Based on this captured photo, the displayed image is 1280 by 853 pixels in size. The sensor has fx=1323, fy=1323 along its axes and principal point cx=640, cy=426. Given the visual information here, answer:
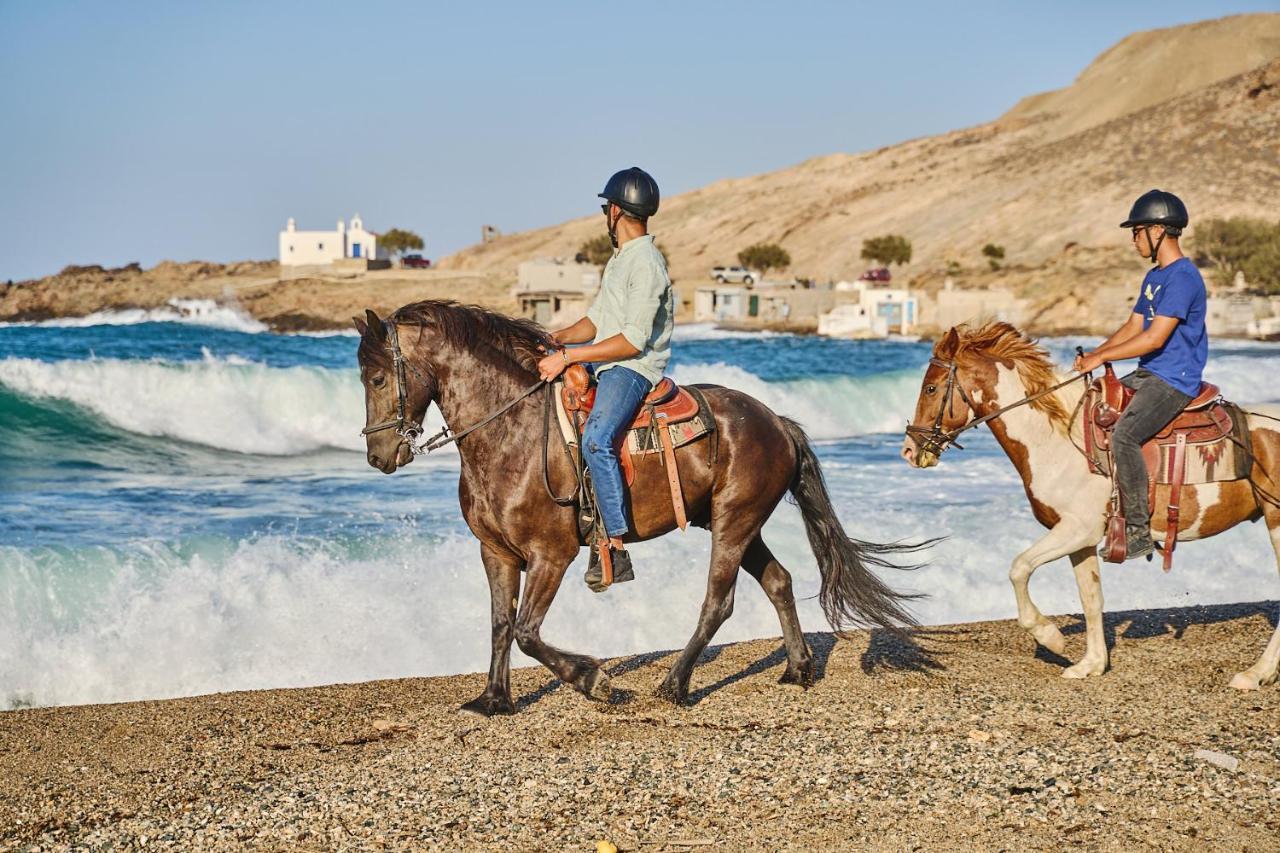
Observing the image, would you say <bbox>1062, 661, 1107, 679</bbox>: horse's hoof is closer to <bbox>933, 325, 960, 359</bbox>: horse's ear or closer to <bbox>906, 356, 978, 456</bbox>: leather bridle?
<bbox>906, 356, 978, 456</bbox>: leather bridle

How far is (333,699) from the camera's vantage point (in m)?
8.31

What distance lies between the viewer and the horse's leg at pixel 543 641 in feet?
23.1

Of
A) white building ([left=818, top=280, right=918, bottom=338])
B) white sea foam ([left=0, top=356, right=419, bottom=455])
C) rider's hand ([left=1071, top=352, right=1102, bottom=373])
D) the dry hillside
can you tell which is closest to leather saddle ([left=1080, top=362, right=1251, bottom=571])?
rider's hand ([left=1071, top=352, right=1102, bottom=373])

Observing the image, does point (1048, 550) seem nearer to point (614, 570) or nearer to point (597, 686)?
point (614, 570)

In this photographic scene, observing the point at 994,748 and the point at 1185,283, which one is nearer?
the point at 994,748

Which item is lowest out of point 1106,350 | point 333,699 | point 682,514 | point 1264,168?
point 333,699

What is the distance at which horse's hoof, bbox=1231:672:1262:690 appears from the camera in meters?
7.73

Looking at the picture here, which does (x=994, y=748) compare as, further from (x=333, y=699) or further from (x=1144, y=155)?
(x=1144, y=155)

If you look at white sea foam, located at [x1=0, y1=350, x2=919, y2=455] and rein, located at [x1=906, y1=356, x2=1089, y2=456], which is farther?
white sea foam, located at [x1=0, y1=350, x2=919, y2=455]

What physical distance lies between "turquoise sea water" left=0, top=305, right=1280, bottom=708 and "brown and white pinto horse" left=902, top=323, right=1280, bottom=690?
140 inches

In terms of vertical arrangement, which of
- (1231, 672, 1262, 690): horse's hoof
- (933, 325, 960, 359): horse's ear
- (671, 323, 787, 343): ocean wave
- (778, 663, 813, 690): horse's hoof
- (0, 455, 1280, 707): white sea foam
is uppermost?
(933, 325, 960, 359): horse's ear

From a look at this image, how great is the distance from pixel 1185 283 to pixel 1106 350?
571 millimetres

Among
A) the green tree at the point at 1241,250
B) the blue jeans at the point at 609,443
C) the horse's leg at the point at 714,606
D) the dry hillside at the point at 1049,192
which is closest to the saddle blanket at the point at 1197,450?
the horse's leg at the point at 714,606

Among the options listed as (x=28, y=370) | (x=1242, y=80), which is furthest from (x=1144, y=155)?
(x=28, y=370)
